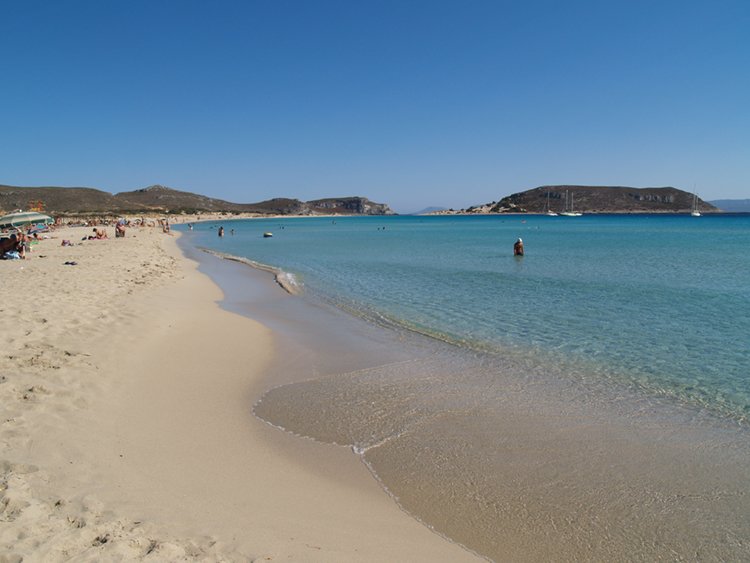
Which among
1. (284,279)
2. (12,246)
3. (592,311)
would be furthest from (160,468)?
(12,246)

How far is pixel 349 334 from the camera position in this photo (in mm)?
11859

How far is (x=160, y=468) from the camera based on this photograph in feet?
16.0

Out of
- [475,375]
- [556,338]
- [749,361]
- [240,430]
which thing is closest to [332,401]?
[240,430]

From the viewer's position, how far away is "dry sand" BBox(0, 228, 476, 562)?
363cm

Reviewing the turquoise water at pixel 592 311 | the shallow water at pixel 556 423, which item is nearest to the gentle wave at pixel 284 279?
the turquoise water at pixel 592 311

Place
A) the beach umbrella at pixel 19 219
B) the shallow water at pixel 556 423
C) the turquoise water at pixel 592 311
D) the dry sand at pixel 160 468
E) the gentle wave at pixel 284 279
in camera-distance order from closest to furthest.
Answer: the dry sand at pixel 160 468 < the shallow water at pixel 556 423 < the turquoise water at pixel 592 311 < the gentle wave at pixel 284 279 < the beach umbrella at pixel 19 219

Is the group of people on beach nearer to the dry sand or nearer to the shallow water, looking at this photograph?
the dry sand

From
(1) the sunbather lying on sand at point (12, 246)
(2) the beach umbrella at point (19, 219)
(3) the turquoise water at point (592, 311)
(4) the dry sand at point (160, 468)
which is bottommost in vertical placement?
(3) the turquoise water at point (592, 311)

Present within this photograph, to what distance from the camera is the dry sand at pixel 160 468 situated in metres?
3.63

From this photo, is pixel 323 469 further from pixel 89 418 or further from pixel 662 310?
pixel 662 310

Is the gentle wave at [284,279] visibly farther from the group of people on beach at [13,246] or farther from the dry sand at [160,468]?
the group of people on beach at [13,246]

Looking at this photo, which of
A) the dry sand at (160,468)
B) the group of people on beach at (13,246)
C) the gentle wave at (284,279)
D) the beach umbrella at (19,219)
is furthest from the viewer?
the beach umbrella at (19,219)

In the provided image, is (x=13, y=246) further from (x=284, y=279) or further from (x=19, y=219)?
(x=19, y=219)

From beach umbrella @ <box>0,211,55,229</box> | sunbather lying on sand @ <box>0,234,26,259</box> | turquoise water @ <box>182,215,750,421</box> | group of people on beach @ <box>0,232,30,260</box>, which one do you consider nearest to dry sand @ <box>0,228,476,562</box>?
turquoise water @ <box>182,215,750,421</box>
